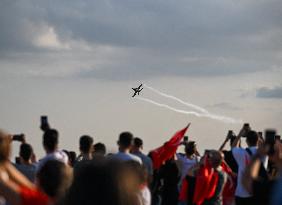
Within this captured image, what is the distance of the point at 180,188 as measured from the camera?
1582 centimetres

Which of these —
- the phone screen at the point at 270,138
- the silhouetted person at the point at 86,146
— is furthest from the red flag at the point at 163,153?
the phone screen at the point at 270,138

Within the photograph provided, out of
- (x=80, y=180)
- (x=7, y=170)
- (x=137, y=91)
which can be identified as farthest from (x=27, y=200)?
(x=137, y=91)

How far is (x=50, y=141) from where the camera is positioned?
9414 millimetres

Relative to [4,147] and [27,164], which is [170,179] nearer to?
[27,164]

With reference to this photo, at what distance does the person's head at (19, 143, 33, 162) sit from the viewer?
11086 mm

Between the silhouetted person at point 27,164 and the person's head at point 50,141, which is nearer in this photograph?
the person's head at point 50,141

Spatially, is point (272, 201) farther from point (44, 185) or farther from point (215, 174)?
point (215, 174)

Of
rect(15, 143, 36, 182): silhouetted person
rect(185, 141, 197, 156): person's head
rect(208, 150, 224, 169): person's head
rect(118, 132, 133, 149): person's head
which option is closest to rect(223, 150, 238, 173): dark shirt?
rect(185, 141, 197, 156): person's head

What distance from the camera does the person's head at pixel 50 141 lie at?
30.9 ft

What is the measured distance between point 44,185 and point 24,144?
652cm

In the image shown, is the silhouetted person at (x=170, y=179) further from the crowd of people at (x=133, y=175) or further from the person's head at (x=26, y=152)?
the person's head at (x=26, y=152)

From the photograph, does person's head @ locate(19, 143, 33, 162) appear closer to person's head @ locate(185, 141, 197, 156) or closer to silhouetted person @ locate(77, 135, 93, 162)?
silhouetted person @ locate(77, 135, 93, 162)

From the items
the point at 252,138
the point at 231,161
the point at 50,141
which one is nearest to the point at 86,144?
the point at 50,141

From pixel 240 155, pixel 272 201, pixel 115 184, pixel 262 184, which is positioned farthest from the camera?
pixel 240 155
